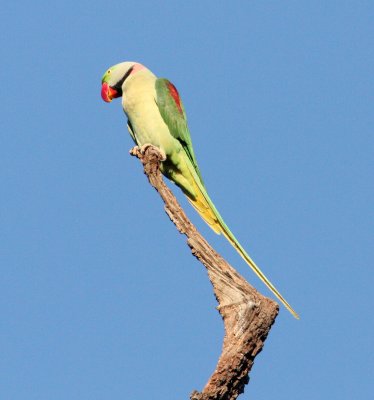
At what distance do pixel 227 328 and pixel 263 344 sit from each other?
279 mm

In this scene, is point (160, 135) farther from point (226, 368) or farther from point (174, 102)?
point (226, 368)

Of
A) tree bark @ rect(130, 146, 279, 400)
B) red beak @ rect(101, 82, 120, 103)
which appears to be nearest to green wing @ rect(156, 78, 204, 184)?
red beak @ rect(101, 82, 120, 103)

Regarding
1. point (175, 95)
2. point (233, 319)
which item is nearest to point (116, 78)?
point (175, 95)

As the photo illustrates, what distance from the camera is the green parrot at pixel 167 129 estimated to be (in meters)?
6.68

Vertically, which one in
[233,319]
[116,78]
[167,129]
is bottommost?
[233,319]

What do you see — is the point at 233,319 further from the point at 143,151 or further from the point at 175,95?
the point at 175,95

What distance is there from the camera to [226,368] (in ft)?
16.4

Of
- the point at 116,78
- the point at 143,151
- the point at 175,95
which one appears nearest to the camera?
the point at 143,151

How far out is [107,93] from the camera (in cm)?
714

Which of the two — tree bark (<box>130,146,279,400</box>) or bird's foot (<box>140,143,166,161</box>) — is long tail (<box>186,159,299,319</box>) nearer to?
bird's foot (<box>140,143,166,161</box>)

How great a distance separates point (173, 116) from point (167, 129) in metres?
0.14

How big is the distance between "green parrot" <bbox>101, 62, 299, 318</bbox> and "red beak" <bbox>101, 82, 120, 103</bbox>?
0.20 m

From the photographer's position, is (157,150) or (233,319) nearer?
(233,319)

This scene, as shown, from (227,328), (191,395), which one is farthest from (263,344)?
(191,395)
